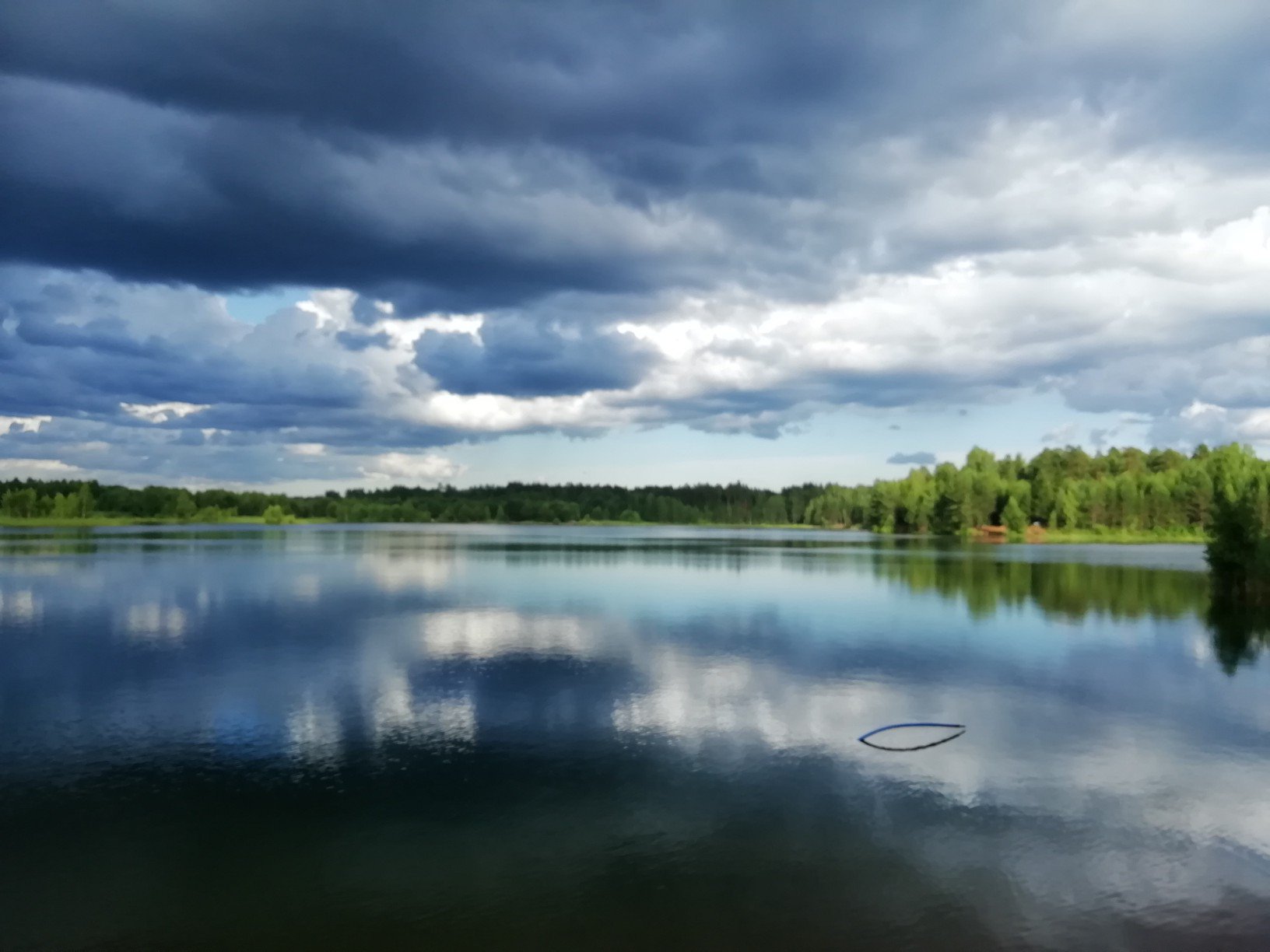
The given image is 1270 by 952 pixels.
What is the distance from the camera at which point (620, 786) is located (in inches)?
775

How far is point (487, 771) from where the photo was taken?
20641mm

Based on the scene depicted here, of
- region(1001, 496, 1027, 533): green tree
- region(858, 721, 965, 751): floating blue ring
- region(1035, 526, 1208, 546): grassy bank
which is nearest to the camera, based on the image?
region(858, 721, 965, 751): floating blue ring

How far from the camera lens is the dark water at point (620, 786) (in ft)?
45.2

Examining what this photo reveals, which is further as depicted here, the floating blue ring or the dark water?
the floating blue ring

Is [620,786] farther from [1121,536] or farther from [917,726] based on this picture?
[1121,536]

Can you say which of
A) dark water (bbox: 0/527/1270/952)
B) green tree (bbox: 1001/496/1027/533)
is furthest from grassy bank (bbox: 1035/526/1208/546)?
dark water (bbox: 0/527/1270/952)

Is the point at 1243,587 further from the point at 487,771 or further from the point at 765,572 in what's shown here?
the point at 487,771

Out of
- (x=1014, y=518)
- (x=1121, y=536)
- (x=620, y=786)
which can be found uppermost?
(x=1014, y=518)

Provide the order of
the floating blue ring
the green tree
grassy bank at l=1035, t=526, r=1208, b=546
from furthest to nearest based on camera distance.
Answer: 1. the green tree
2. grassy bank at l=1035, t=526, r=1208, b=546
3. the floating blue ring

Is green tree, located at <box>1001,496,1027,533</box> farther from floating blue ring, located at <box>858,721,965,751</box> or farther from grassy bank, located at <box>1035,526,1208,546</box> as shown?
floating blue ring, located at <box>858,721,965,751</box>

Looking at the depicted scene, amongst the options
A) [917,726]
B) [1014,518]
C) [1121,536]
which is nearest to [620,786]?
[917,726]

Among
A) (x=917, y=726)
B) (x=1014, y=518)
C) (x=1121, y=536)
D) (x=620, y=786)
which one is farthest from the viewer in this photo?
(x=1014, y=518)

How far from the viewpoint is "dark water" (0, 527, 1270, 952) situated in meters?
13.8

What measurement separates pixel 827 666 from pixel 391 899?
23.8m
